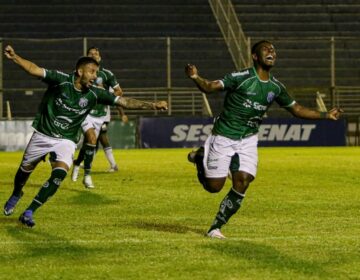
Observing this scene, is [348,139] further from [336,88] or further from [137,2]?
[137,2]

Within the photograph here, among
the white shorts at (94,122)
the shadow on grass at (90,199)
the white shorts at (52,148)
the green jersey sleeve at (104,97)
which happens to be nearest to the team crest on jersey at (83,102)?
the green jersey sleeve at (104,97)

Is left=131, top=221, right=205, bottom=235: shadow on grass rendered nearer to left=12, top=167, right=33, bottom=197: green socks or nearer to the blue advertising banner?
left=12, top=167, right=33, bottom=197: green socks

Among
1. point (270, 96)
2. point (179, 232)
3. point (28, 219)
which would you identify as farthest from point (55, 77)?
point (270, 96)

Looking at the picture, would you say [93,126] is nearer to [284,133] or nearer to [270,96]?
[270,96]

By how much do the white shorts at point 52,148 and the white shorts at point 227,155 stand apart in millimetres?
1806

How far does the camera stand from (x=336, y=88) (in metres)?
41.1

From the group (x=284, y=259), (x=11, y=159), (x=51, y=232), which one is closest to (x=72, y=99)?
(x=51, y=232)

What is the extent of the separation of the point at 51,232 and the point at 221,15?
112 ft

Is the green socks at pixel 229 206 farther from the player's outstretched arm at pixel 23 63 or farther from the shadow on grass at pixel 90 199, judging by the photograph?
the shadow on grass at pixel 90 199

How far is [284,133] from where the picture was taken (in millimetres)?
39031

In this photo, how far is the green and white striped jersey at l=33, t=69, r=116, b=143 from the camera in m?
12.6

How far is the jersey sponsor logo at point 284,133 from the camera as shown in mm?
38906

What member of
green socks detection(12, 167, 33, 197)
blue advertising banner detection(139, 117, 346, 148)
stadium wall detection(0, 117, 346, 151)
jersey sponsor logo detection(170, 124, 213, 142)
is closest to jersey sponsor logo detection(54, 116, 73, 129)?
green socks detection(12, 167, 33, 197)

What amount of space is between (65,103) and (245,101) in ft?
7.35
